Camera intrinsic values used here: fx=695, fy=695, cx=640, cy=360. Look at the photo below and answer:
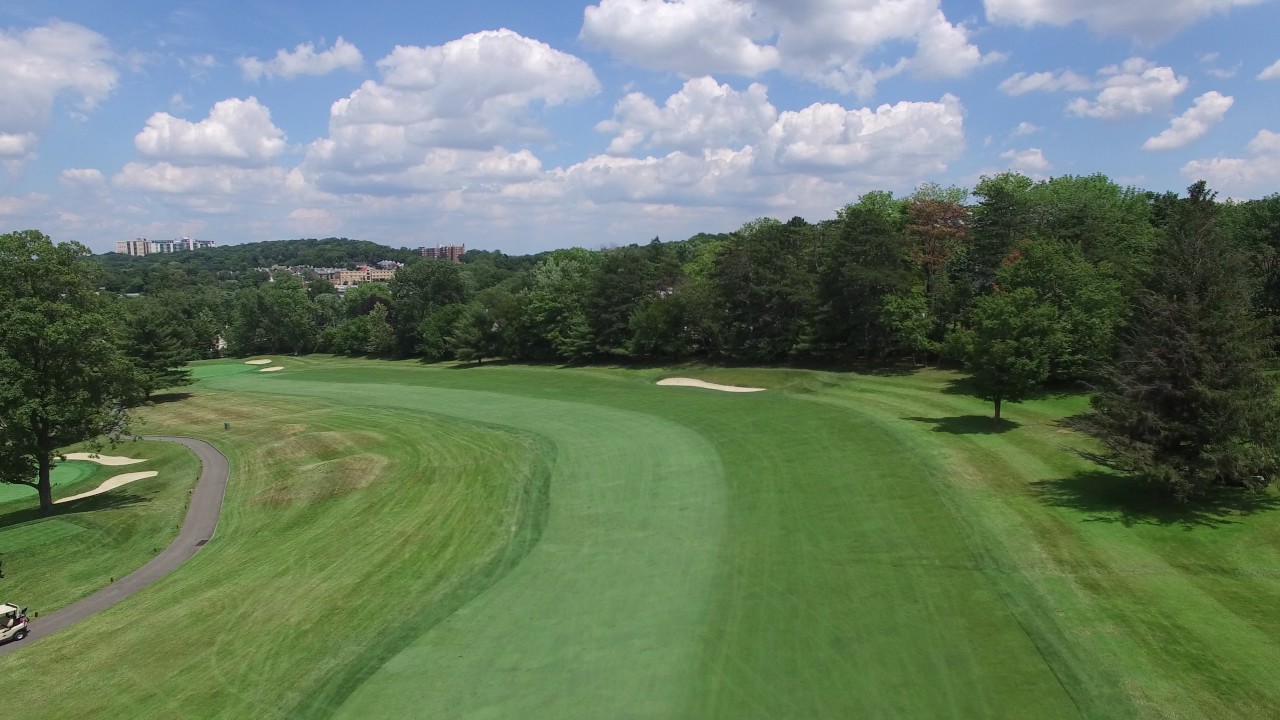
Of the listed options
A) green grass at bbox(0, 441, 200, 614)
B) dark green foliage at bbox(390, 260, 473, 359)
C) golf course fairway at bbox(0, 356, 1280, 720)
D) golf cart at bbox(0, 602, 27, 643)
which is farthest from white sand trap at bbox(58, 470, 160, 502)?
dark green foliage at bbox(390, 260, 473, 359)

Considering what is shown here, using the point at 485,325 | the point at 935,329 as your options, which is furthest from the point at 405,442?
the point at 485,325

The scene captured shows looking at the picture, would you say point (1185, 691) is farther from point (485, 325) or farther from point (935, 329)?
point (485, 325)

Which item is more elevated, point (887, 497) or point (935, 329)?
point (935, 329)

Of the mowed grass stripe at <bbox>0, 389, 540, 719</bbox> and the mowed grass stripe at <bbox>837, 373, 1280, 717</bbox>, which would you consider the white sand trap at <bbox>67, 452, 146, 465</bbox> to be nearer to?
the mowed grass stripe at <bbox>0, 389, 540, 719</bbox>

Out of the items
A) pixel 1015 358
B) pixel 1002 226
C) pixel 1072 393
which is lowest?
pixel 1072 393

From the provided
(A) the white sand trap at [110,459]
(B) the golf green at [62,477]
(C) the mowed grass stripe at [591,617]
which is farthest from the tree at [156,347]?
(C) the mowed grass stripe at [591,617]

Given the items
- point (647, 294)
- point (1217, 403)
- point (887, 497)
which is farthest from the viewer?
point (647, 294)

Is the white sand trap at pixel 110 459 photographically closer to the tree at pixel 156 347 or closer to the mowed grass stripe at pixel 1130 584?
the tree at pixel 156 347
